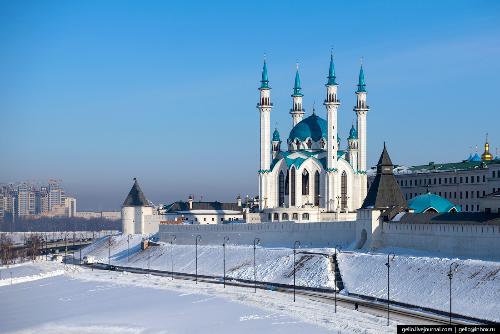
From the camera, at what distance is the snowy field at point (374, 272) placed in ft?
176

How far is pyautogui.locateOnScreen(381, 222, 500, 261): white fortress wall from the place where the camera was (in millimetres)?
61875

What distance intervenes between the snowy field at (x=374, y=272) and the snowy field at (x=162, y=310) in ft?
13.5

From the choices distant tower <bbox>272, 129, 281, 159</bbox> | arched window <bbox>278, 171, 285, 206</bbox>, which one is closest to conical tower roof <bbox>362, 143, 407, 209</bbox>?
arched window <bbox>278, 171, 285, 206</bbox>

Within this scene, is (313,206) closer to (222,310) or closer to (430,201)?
(430,201)

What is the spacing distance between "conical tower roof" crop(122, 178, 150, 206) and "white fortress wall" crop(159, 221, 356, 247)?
34.8 ft

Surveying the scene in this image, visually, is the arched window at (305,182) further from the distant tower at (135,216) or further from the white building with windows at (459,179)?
the distant tower at (135,216)

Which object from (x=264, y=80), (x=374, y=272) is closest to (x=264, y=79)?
(x=264, y=80)

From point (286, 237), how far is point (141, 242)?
20.1 m

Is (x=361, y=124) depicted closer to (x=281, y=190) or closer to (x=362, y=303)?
(x=281, y=190)

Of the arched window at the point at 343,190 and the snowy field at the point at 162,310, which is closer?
the snowy field at the point at 162,310

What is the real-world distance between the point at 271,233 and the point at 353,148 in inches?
703

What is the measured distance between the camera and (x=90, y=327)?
54.7 meters

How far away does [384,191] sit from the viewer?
73750 millimetres

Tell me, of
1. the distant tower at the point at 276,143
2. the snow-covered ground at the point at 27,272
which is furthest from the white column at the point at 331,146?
the snow-covered ground at the point at 27,272
